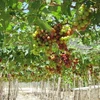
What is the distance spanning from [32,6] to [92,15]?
1.11 feet

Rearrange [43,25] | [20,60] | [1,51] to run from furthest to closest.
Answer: [1,51]
[20,60]
[43,25]

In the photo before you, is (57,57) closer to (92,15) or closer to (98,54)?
(92,15)

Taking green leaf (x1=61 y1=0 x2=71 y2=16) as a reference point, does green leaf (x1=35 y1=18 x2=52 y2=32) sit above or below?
below

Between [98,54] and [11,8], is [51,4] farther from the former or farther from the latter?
[98,54]

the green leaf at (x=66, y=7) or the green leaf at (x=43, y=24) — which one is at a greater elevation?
the green leaf at (x=66, y=7)

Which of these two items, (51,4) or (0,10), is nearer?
(0,10)

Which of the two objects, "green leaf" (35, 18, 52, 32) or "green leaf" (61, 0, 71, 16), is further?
"green leaf" (35, 18, 52, 32)

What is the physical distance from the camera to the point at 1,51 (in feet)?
14.3

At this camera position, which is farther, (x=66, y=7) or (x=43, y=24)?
(x=43, y=24)

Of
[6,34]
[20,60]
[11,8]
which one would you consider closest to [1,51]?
[20,60]

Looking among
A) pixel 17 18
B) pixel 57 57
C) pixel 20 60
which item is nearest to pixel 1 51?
pixel 20 60

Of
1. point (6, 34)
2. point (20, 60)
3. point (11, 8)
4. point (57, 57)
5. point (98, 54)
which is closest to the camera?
point (11, 8)

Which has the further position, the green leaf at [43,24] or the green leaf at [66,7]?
the green leaf at [43,24]

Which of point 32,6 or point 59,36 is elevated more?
point 32,6
